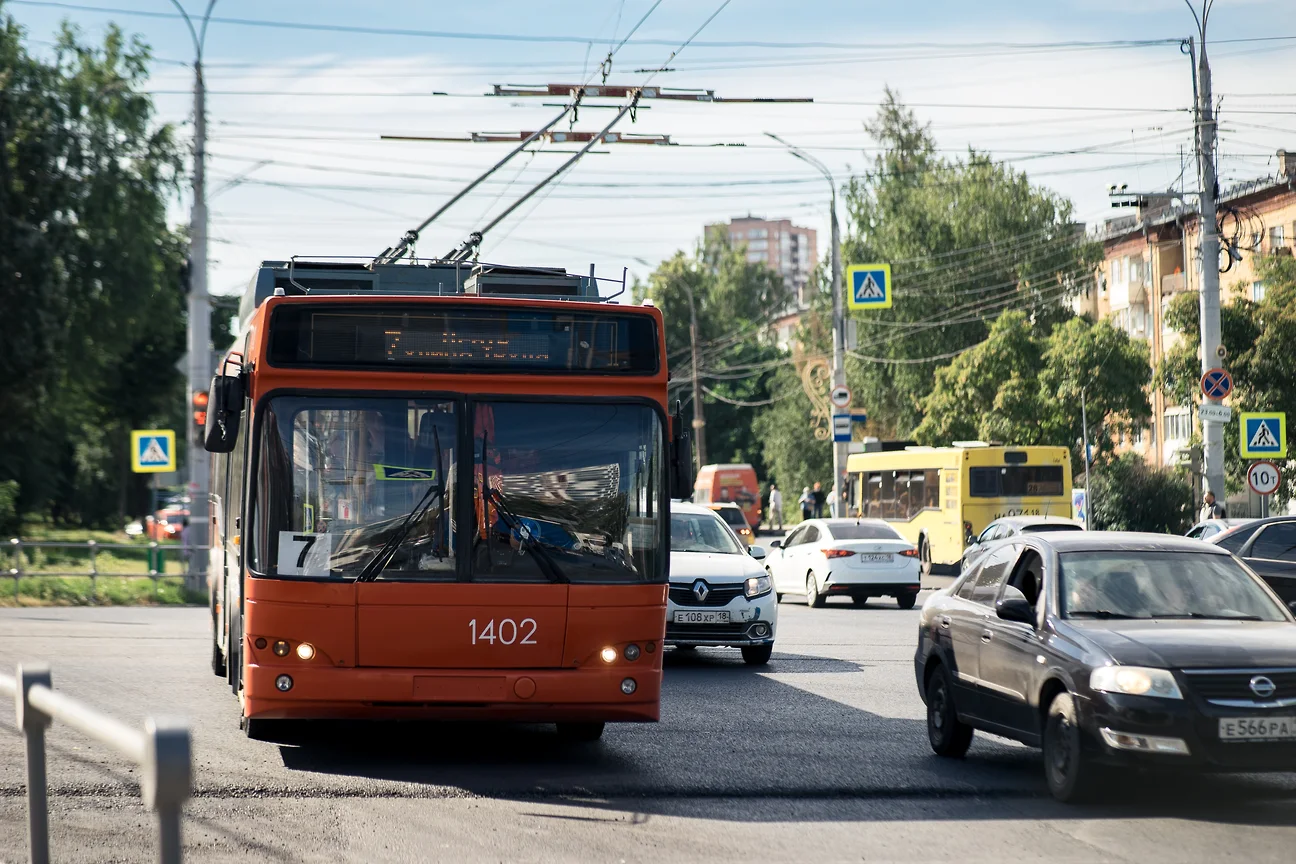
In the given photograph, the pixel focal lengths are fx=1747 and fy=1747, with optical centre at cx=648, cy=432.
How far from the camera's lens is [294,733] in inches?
481

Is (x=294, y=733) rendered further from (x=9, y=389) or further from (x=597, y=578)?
(x=9, y=389)

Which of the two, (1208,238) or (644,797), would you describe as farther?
(1208,238)

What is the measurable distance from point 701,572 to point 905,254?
4818cm

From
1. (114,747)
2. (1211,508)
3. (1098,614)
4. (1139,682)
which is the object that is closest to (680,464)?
(1098,614)

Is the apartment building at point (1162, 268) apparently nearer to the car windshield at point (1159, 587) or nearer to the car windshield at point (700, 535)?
the car windshield at point (700, 535)

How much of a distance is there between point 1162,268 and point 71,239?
145 ft

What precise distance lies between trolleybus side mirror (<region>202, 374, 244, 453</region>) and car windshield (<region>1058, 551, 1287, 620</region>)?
4997 millimetres

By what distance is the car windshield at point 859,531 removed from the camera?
2781 cm

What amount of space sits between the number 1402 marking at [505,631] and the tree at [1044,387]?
137 feet

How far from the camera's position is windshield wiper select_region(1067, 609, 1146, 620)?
984 centimetres

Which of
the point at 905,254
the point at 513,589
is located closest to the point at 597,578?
the point at 513,589

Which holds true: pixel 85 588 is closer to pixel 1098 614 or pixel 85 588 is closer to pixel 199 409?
pixel 199 409

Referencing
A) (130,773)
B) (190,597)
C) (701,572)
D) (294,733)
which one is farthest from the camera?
(190,597)

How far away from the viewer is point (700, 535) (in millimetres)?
18984
